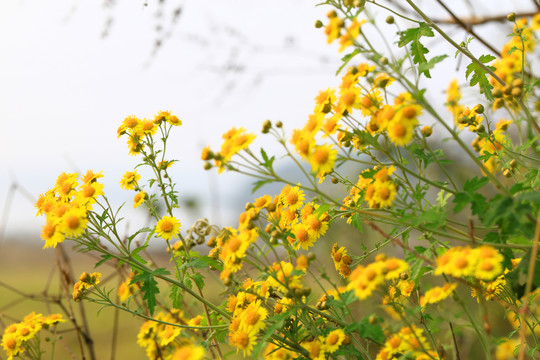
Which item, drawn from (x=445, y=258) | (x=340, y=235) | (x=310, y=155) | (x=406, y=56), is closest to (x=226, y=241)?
(x=310, y=155)

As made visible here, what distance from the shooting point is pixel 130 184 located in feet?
7.91

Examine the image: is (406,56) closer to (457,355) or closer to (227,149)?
(227,149)

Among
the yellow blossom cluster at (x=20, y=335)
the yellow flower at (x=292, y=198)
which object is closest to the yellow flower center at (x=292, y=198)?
the yellow flower at (x=292, y=198)

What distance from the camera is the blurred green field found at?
12.9ft

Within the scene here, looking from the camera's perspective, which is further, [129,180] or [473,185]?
[129,180]

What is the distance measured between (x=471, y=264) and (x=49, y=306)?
2.92 m

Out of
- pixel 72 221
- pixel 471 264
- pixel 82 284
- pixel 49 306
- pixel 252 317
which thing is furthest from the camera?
pixel 49 306

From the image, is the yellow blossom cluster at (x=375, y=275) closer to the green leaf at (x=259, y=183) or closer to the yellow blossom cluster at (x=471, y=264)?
the yellow blossom cluster at (x=471, y=264)

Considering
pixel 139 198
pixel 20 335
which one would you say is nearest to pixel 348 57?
pixel 139 198

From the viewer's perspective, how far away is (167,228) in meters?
2.25

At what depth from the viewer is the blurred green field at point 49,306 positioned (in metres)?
3.92

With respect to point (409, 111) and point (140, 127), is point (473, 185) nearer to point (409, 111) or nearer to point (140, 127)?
point (409, 111)

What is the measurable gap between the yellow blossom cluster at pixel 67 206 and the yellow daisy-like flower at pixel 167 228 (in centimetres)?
31

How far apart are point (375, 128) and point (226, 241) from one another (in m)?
0.66
